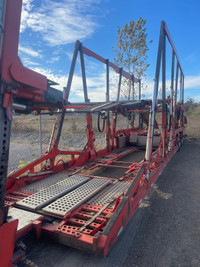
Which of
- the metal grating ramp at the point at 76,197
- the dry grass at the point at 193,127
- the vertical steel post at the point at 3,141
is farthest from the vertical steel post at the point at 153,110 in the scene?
the dry grass at the point at 193,127

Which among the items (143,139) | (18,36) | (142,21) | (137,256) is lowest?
(137,256)

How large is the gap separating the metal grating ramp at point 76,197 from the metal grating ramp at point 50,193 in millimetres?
125

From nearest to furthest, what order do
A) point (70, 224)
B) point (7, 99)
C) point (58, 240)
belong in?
point (7, 99)
point (58, 240)
point (70, 224)

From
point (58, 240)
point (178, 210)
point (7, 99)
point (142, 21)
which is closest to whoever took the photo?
point (7, 99)

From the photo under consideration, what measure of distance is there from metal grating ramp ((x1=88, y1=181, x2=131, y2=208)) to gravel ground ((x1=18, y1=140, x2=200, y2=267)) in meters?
0.57

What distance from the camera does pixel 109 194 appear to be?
3.72 m

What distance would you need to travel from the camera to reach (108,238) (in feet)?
7.68

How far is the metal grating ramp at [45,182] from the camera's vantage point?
3965 mm

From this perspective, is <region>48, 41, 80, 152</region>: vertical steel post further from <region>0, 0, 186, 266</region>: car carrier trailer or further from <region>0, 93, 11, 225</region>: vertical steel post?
<region>0, 93, 11, 225</region>: vertical steel post

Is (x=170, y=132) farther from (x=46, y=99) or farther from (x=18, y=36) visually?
(x=18, y=36)

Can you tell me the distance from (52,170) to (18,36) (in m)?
3.70

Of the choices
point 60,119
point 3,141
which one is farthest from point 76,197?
point 60,119

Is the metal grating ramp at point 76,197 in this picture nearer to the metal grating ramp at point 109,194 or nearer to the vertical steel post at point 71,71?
the metal grating ramp at point 109,194

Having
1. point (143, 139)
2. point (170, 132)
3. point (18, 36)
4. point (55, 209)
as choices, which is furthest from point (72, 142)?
point (18, 36)
